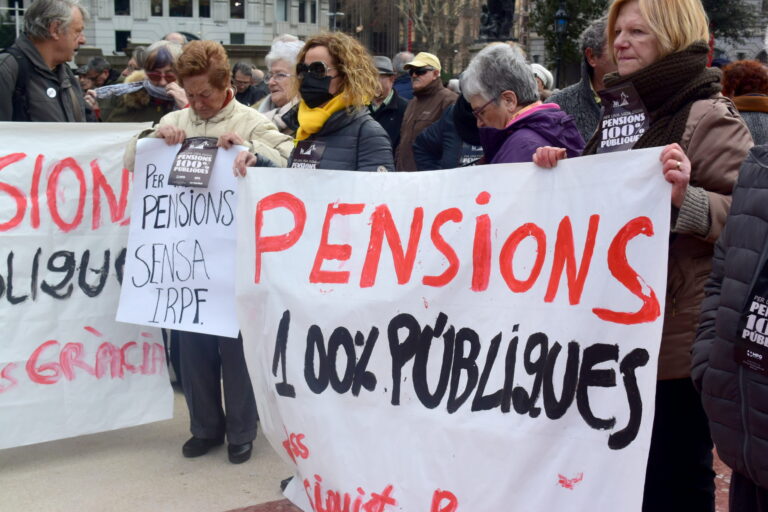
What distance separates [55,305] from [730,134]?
9.76ft

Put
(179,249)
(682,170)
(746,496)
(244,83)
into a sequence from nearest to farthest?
(746,496), (682,170), (179,249), (244,83)

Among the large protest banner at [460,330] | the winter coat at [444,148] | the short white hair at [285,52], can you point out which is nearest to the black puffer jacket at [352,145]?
the large protest banner at [460,330]

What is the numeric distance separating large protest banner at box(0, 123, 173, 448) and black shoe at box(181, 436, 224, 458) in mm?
253

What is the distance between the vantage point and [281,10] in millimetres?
71312

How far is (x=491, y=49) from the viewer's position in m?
3.24

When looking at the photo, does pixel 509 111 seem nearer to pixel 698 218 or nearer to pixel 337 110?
pixel 337 110

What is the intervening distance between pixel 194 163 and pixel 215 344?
0.82 meters

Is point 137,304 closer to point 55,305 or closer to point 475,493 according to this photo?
point 55,305

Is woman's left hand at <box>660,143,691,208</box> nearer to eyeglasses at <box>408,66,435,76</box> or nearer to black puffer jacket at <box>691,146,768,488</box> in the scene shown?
black puffer jacket at <box>691,146,768,488</box>

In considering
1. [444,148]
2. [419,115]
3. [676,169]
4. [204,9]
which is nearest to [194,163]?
[444,148]

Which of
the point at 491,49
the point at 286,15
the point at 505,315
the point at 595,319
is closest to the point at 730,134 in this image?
the point at 595,319

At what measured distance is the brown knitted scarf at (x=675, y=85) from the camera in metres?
2.42

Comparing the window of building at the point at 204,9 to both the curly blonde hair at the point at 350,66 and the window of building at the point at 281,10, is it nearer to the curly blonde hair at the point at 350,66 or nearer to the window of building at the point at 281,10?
the window of building at the point at 281,10

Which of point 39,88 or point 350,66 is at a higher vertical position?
point 350,66
